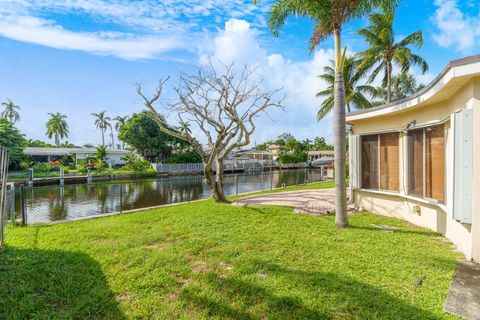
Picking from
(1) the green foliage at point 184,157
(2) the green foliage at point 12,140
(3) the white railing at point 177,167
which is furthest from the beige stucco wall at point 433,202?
(2) the green foliage at point 12,140

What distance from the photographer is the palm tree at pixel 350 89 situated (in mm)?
17344

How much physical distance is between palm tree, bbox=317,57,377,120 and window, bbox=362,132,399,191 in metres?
11.0

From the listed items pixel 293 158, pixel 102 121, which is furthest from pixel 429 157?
pixel 102 121

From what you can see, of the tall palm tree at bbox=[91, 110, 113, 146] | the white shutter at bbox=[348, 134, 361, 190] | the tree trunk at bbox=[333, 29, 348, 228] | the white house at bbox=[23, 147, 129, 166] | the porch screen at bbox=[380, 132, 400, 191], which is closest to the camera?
the tree trunk at bbox=[333, 29, 348, 228]

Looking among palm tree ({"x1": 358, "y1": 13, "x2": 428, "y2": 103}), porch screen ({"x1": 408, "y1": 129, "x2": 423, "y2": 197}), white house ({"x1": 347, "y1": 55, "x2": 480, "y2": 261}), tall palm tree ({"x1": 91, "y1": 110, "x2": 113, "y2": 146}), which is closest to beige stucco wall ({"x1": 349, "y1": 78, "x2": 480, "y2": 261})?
white house ({"x1": 347, "y1": 55, "x2": 480, "y2": 261})

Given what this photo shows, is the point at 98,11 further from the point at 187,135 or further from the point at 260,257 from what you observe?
the point at 260,257

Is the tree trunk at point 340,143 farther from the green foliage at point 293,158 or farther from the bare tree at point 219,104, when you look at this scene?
the green foliage at point 293,158

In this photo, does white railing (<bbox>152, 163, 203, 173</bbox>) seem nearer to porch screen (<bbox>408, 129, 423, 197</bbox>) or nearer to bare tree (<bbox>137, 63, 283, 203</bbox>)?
bare tree (<bbox>137, 63, 283, 203</bbox>)

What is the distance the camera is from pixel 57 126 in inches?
2016

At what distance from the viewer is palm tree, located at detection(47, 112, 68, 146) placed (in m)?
50.8

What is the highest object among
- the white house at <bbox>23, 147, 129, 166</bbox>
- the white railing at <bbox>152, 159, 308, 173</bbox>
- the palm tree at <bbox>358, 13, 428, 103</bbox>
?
the palm tree at <bbox>358, 13, 428, 103</bbox>

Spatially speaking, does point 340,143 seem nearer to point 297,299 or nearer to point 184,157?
point 297,299

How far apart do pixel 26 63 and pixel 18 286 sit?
8.44 meters

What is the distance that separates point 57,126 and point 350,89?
5652 cm
